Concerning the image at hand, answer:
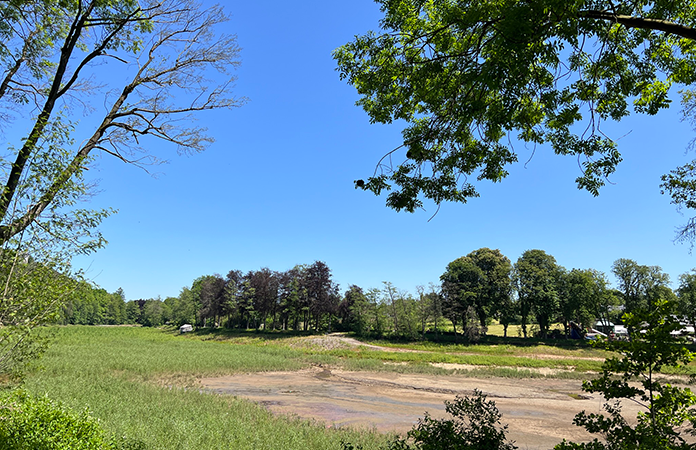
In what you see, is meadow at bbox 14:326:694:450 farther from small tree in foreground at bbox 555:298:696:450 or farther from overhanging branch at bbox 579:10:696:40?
overhanging branch at bbox 579:10:696:40

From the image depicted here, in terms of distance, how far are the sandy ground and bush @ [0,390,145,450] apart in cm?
748

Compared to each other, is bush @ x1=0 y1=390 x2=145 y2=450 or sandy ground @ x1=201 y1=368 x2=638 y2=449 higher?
bush @ x1=0 y1=390 x2=145 y2=450

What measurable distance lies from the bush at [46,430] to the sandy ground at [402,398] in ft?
24.5

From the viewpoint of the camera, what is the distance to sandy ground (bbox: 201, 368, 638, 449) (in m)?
12.4

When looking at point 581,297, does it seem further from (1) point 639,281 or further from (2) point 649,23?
(2) point 649,23

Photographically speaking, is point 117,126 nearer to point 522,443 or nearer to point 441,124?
point 441,124

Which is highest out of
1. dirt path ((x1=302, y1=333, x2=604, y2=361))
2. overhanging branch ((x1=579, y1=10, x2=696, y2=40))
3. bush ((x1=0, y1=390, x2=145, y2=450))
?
overhanging branch ((x1=579, y1=10, x2=696, y2=40))

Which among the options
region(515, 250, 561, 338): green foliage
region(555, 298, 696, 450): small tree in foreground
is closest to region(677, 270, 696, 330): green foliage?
region(515, 250, 561, 338): green foliage

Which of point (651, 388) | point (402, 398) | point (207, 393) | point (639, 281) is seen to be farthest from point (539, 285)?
point (651, 388)

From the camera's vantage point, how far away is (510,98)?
4492 mm

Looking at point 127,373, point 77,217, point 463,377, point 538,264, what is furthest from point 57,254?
point 538,264

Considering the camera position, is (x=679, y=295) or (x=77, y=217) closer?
(x=77, y=217)

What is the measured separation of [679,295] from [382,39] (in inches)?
2905

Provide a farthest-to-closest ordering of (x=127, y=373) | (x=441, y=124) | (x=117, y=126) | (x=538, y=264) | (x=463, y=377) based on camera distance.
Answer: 1. (x=538, y=264)
2. (x=463, y=377)
3. (x=127, y=373)
4. (x=117, y=126)
5. (x=441, y=124)
